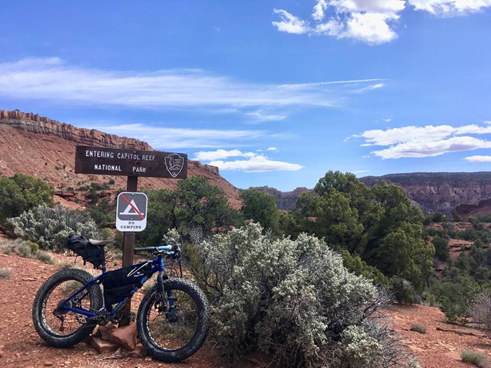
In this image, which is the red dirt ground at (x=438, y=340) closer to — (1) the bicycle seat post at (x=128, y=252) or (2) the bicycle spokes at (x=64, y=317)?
(1) the bicycle seat post at (x=128, y=252)

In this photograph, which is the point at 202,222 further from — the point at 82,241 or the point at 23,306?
the point at 82,241

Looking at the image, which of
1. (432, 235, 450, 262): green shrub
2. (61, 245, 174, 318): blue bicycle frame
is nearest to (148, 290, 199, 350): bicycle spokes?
(61, 245, 174, 318): blue bicycle frame

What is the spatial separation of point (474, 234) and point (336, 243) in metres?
38.7

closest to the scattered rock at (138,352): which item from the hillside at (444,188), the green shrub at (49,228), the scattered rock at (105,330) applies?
the scattered rock at (105,330)

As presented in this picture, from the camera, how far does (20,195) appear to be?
67.4ft

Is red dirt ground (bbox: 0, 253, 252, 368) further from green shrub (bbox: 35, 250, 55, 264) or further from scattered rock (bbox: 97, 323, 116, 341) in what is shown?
green shrub (bbox: 35, 250, 55, 264)

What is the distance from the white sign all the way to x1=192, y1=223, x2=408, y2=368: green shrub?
49.4 inches

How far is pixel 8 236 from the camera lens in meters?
14.5

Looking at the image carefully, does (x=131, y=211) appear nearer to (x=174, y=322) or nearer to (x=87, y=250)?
(x=87, y=250)

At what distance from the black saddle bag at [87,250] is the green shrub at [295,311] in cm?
151

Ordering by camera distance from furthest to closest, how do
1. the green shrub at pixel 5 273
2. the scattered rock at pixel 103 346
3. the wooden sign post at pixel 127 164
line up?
the green shrub at pixel 5 273, the wooden sign post at pixel 127 164, the scattered rock at pixel 103 346

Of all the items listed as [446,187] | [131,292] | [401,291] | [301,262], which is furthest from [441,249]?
[446,187]

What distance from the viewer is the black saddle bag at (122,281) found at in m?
4.84

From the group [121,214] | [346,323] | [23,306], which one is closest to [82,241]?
[121,214]
